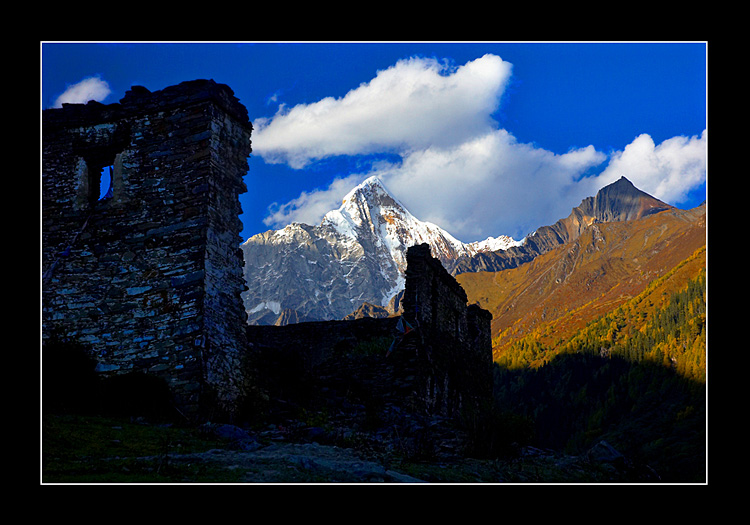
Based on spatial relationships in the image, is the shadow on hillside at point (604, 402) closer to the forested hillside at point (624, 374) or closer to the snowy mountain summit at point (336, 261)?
the forested hillside at point (624, 374)

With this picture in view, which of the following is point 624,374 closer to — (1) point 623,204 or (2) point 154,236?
(2) point 154,236

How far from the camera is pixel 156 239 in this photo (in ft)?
38.1

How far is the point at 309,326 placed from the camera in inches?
→ 756

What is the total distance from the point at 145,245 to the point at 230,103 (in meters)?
3.18

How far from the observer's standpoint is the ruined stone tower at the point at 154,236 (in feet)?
35.5

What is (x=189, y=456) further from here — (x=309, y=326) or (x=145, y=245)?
(x=309, y=326)

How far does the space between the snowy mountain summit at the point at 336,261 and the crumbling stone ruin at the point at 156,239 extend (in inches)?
5129

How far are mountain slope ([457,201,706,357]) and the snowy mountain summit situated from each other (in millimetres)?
19340

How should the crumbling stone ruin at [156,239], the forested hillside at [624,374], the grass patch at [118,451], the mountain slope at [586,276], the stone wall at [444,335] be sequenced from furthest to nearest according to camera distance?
the mountain slope at [586,276] < the forested hillside at [624,374] < the stone wall at [444,335] < the crumbling stone ruin at [156,239] < the grass patch at [118,451]

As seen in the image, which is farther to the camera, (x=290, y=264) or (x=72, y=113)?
(x=290, y=264)

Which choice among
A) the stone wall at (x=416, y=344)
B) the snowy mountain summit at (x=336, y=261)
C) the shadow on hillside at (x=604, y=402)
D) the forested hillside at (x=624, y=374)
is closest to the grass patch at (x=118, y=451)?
the stone wall at (x=416, y=344)

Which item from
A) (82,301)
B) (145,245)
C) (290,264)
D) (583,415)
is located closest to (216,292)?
(145,245)

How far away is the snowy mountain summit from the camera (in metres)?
158

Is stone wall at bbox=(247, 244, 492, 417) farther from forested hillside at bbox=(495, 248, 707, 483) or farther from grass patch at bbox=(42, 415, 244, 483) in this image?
forested hillside at bbox=(495, 248, 707, 483)
